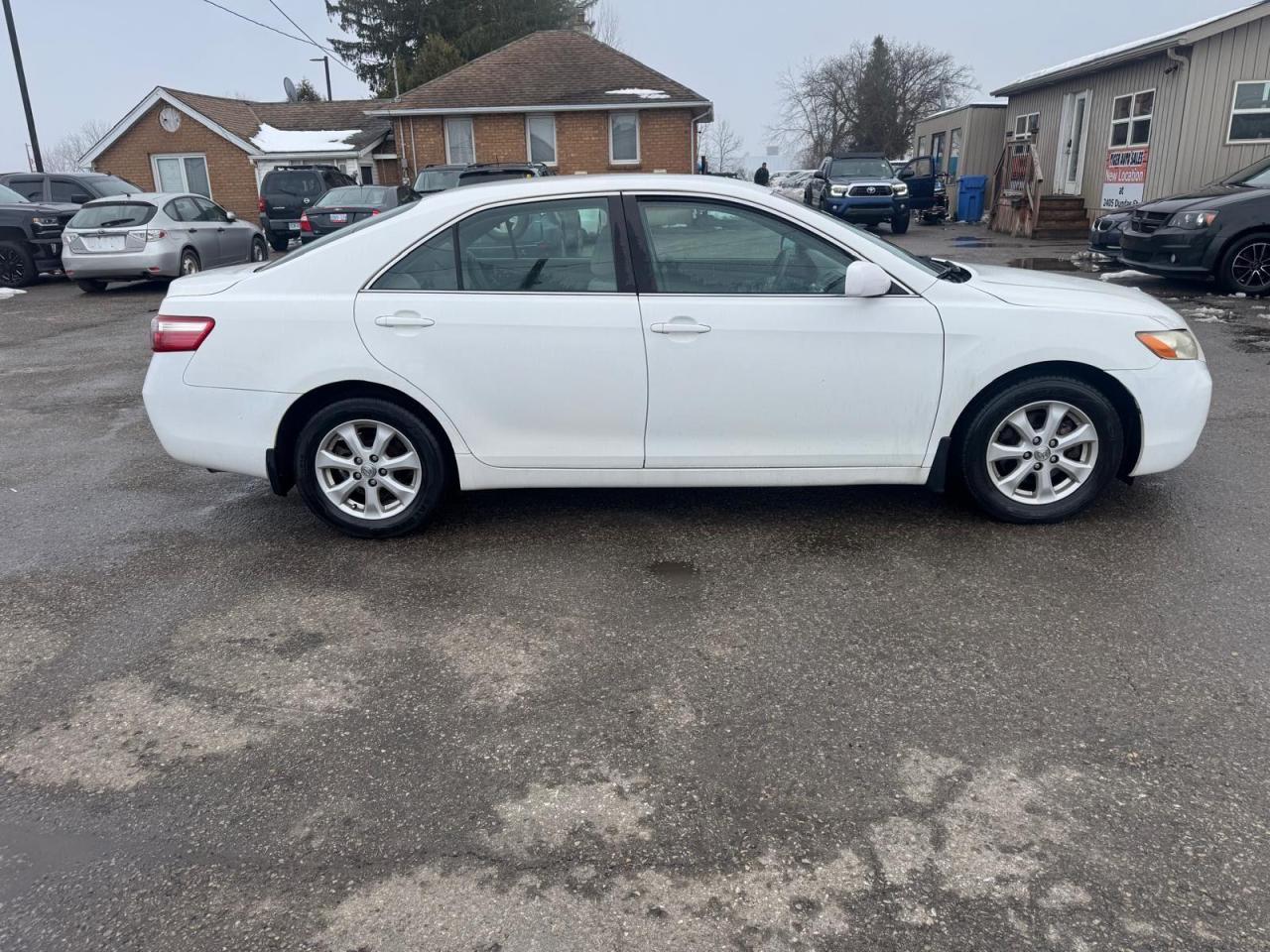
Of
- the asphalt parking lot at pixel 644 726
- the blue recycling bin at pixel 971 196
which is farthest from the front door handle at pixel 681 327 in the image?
the blue recycling bin at pixel 971 196

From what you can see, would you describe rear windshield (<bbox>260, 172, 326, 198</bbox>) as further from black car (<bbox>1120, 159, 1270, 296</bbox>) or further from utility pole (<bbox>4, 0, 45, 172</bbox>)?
black car (<bbox>1120, 159, 1270, 296</bbox>)

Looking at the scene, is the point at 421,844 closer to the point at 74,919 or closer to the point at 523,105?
the point at 74,919

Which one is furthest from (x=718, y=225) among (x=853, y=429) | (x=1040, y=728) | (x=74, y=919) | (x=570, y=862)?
(x=74, y=919)

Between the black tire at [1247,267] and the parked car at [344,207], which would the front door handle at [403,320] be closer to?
the black tire at [1247,267]

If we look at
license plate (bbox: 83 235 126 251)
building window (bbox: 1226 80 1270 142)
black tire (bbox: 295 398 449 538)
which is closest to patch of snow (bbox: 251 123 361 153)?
license plate (bbox: 83 235 126 251)

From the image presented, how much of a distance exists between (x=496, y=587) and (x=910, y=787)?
2.00 metres

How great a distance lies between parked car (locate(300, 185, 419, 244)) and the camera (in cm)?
1762

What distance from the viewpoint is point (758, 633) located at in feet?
12.1

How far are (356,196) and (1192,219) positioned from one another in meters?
14.0

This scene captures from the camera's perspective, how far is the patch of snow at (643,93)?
28.4m

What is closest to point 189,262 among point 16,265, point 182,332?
point 16,265

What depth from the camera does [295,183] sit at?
2353cm

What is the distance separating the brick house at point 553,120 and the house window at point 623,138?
3 cm

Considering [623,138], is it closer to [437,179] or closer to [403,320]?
[437,179]
